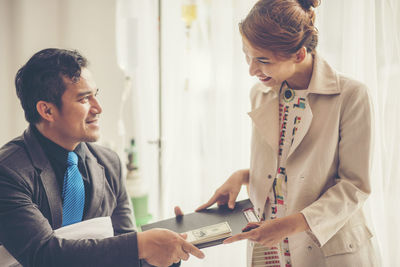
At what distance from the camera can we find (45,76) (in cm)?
119

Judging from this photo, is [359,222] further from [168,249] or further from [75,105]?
[75,105]

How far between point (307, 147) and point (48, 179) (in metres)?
0.89

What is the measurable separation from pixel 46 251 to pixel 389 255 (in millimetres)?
1244

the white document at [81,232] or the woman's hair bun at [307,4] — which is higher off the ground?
the woman's hair bun at [307,4]

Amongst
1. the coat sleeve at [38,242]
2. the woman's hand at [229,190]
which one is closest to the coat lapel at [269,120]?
the woman's hand at [229,190]

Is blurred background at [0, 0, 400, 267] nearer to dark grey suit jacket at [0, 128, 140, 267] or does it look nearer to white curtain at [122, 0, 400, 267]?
white curtain at [122, 0, 400, 267]

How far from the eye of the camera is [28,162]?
1.13m

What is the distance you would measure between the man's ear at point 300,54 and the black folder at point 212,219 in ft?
1.83

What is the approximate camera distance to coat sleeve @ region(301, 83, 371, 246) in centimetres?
100

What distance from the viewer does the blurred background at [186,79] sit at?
1.28m

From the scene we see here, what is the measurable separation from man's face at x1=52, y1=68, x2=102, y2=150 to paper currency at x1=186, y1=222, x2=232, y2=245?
1.76 feet

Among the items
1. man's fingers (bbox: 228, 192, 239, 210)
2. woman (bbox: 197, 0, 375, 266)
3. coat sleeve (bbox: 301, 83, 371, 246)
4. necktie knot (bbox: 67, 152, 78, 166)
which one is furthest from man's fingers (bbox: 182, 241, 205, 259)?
necktie knot (bbox: 67, 152, 78, 166)

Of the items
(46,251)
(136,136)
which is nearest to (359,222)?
(46,251)

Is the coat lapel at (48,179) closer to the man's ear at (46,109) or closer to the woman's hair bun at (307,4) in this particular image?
the man's ear at (46,109)
